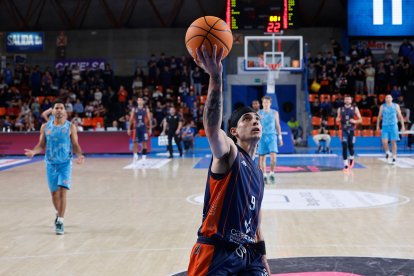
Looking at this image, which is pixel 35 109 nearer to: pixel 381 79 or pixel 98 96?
pixel 98 96

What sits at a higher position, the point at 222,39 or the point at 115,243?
the point at 222,39

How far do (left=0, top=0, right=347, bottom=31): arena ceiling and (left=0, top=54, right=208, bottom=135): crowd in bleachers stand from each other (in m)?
2.44

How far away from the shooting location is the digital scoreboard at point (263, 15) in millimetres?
20047

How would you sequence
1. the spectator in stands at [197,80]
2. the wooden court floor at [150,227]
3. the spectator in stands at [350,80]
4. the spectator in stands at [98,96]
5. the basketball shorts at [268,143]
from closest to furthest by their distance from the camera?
the wooden court floor at [150,227], the basketball shorts at [268,143], the spectator in stands at [350,80], the spectator in stands at [98,96], the spectator in stands at [197,80]

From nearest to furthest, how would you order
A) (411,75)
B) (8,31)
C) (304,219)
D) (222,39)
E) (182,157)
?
(222,39) < (304,219) < (182,157) < (411,75) < (8,31)

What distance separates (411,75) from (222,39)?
26.7m

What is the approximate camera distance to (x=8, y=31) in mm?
32000

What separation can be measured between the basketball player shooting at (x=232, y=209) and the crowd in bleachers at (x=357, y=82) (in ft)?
75.0

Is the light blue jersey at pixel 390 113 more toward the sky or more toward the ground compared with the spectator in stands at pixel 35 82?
more toward the ground

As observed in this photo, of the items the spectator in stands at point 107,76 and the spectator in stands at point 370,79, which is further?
the spectator in stands at point 107,76

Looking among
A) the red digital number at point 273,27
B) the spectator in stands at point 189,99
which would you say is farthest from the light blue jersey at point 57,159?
the spectator in stands at point 189,99

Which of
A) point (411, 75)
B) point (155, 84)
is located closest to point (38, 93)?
point (155, 84)

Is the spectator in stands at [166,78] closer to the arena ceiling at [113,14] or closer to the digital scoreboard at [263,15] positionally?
the arena ceiling at [113,14]

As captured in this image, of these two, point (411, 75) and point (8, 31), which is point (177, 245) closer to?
point (411, 75)
